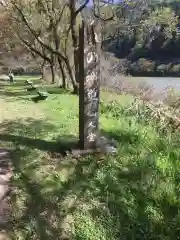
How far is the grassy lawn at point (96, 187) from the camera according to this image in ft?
12.6

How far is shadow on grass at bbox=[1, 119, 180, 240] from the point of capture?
3.80m

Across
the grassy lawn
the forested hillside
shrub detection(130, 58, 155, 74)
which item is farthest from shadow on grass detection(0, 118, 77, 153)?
shrub detection(130, 58, 155, 74)

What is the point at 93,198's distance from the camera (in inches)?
174

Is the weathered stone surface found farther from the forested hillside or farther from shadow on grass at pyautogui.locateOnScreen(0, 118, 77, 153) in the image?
the forested hillside

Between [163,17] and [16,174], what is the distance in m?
14.5

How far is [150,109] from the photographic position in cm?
888

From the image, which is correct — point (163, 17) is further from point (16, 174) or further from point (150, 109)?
point (16, 174)

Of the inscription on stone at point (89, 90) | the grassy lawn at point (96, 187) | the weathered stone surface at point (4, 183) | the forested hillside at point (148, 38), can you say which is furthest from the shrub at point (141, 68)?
the weathered stone surface at point (4, 183)

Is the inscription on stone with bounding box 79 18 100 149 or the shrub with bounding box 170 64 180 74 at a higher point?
the inscription on stone with bounding box 79 18 100 149

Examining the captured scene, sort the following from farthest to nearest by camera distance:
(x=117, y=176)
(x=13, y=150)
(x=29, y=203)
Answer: (x=13, y=150)
(x=117, y=176)
(x=29, y=203)

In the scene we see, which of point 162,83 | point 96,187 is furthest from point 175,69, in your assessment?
point 96,187

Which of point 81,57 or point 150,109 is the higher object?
point 81,57

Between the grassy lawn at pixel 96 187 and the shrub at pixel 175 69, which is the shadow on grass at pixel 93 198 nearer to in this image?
the grassy lawn at pixel 96 187

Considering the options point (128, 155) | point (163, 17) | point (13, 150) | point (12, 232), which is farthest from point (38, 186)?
point (163, 17)
